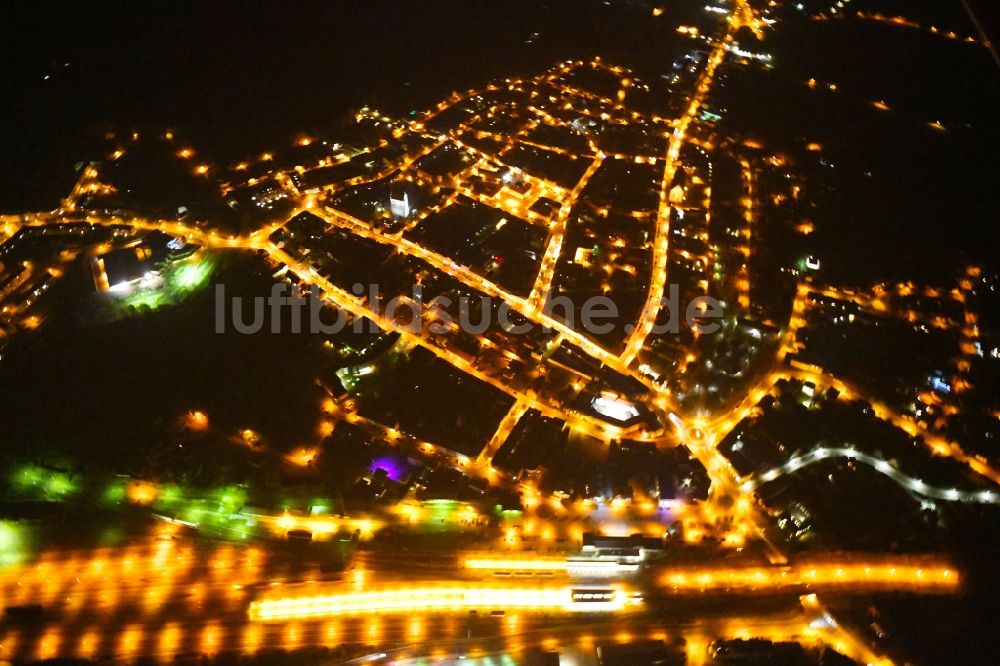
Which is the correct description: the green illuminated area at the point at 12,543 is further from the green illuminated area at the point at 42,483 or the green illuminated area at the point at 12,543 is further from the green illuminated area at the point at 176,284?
the green illuminated area at the point at 176,284

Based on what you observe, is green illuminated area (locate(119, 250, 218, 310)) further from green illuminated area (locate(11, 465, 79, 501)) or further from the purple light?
the purple light

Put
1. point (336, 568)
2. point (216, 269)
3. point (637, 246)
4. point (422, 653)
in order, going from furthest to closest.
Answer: point (637, 246)
point (216, 269)
point (336, 568)
point (422, 653)

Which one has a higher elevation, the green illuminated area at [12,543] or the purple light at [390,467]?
the purple light at [390,467]

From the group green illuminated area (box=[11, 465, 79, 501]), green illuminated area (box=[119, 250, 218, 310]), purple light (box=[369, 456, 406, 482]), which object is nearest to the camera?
green illuminated area (box=[11, 465, 79, 501])

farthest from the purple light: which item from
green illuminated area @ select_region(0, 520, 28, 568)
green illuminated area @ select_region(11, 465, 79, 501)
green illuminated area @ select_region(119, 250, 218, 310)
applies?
green illuminated area @ select_region(119, 250, 218, 310)

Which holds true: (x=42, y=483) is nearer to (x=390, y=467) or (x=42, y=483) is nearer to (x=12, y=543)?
(x=12, y=543)

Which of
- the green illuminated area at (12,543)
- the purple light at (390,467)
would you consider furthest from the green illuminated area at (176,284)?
the purple light at (390,467)

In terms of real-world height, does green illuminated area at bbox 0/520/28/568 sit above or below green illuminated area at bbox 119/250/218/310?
below

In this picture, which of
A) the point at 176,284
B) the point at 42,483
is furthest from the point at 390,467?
the point at 176,284

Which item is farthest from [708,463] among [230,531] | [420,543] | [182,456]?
[182,456]

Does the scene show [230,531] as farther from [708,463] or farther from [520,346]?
[708,463]

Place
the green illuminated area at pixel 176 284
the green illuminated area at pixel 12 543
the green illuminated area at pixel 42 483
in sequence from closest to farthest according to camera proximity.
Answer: the green illuminated area at pixel 12 543 < the green illuminated area at pixel 42 483 < the green illuminated area at pixel 176 284
